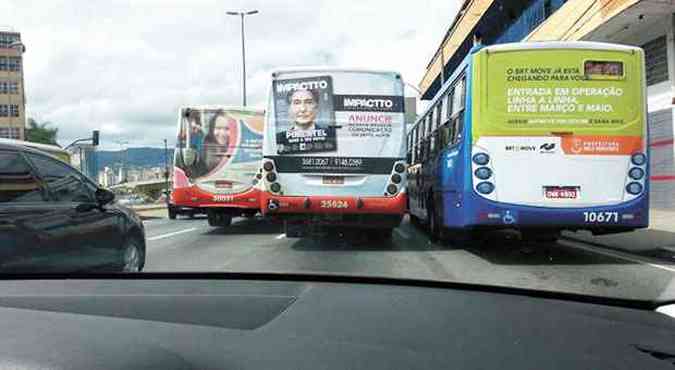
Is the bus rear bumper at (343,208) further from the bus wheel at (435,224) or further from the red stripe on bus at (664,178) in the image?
the red stripe on bus at (664,178)

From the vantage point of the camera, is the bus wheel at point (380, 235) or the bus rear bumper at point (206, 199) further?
the bus rear bumper at point (206, 199)

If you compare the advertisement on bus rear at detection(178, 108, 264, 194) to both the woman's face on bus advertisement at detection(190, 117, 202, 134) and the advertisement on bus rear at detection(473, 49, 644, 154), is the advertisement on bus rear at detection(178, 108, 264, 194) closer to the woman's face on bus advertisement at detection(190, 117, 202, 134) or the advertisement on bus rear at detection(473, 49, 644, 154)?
the woman's face on bus advertisement at detection(190, 117, 202, 134)

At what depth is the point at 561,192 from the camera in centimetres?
899

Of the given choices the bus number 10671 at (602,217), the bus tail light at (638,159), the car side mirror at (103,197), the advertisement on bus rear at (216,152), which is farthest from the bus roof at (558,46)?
the advertisement on bus rear at (216,152)

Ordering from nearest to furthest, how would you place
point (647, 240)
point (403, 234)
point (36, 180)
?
point (36, 180), point (647, 240), point (403, 234)

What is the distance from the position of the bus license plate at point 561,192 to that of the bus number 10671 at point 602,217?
0.30 metres

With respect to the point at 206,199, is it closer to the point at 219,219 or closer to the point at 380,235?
the point at 219,219

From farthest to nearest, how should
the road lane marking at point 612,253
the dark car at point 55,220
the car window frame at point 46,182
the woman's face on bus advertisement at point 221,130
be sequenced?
the woman's face on bus advertisement at point 221,130
the road lane marking at point 612,253
the car window frame at point 46,182
the dark car at point 55,220

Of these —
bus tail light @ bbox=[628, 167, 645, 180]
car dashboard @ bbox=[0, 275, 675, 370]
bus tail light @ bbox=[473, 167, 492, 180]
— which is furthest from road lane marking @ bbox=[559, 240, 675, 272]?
car dashboard @ bbox=[0, 275, 675, 370]

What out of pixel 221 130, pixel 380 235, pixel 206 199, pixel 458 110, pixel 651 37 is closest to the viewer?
pixel 458 110

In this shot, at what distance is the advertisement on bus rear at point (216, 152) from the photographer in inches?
643

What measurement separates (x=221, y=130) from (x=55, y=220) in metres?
10.7

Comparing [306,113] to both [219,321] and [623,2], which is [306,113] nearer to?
[219,321]

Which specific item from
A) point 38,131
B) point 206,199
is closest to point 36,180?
point 206,199
